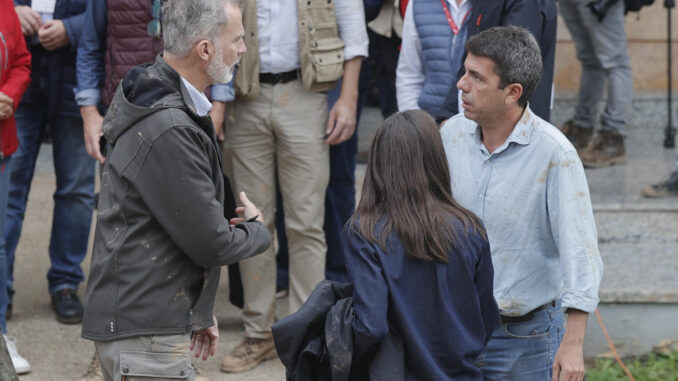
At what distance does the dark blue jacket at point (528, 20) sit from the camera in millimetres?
4352

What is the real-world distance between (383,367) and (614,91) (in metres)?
4.98

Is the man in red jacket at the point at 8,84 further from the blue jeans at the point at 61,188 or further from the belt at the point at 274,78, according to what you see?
the belt at the point at 274,78

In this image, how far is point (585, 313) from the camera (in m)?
3.13

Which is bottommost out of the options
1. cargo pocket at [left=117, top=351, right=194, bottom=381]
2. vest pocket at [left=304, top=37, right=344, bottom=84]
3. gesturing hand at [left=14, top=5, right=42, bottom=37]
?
cargo pocket at [left=117, top=351, right=194, bottom=381]

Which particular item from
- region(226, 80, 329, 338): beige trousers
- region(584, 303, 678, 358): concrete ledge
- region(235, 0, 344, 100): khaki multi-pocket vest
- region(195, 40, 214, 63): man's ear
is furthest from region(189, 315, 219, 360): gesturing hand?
region(584, 303, 678, 358): concrete ledge

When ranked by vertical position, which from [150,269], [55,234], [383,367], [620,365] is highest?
[150,269]

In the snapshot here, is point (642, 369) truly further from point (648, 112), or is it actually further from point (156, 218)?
point (648, 112)

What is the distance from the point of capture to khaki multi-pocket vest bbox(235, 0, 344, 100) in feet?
16.1

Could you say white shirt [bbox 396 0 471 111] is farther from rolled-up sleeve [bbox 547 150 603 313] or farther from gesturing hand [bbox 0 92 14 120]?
gesturing hand [bbox 0 92 14 120]

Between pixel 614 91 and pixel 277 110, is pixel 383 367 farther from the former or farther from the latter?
pixel 614 91

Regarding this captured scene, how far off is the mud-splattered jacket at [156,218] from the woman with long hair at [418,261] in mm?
392

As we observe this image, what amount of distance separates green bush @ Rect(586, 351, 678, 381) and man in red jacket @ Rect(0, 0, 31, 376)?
2.88m

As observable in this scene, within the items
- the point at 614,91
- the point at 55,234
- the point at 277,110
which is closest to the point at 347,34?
the point at 277,110

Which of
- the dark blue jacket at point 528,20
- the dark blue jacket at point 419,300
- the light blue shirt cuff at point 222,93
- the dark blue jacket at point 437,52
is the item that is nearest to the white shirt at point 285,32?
the light blue shirt cuff at point 222,93
